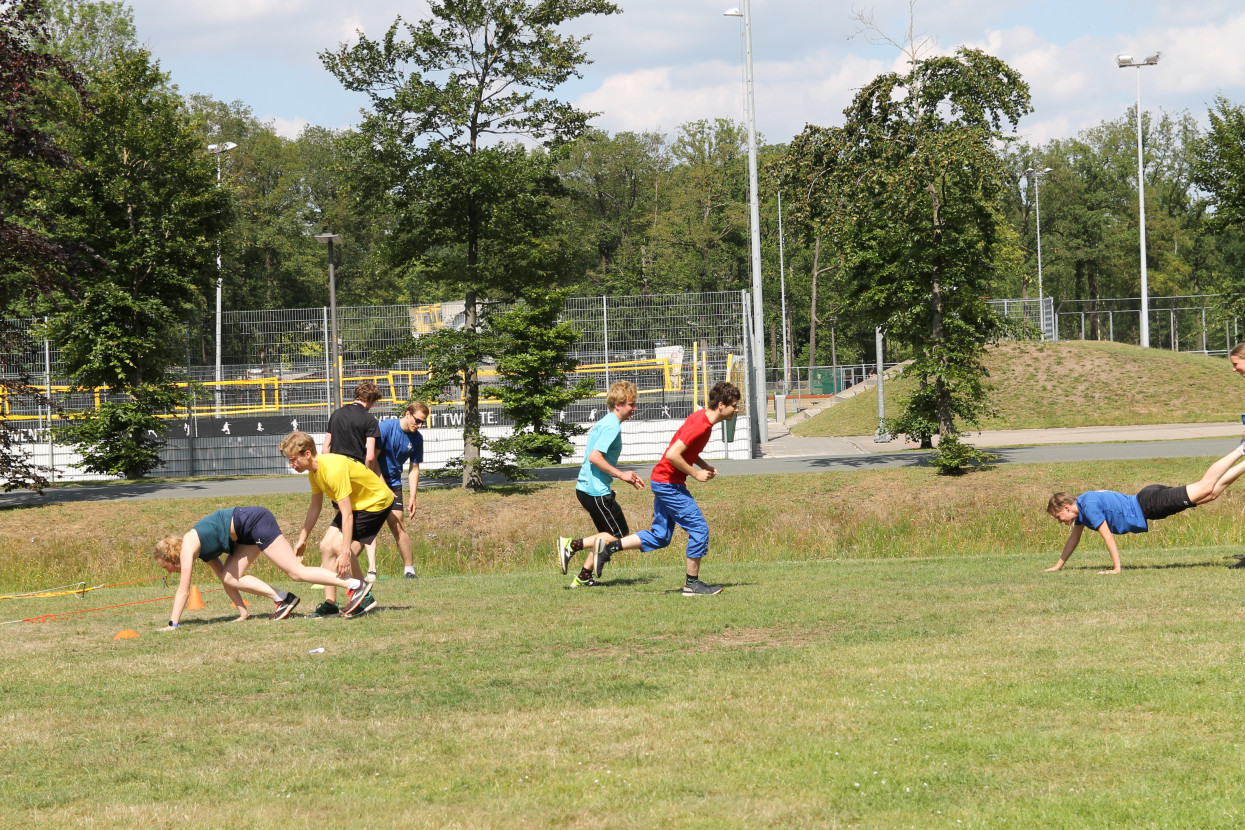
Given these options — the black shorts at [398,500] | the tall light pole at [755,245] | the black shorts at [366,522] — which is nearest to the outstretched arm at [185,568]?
the black shorts at [366,522]

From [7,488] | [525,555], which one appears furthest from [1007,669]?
[7,488]

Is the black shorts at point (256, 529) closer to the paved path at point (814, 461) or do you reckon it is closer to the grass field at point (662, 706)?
the grass field at point (662, 706)

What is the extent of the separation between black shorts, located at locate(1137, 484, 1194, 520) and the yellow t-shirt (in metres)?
Result: 7.02

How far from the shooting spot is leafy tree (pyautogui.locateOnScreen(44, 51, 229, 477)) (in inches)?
954

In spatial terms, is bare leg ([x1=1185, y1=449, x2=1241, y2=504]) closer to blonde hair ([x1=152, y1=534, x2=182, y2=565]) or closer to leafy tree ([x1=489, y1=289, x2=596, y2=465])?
blonde hair ([x1=152, y1=534, x2=182, y2=565])

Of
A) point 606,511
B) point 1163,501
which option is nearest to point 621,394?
point 606,511

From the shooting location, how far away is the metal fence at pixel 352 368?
2542cm

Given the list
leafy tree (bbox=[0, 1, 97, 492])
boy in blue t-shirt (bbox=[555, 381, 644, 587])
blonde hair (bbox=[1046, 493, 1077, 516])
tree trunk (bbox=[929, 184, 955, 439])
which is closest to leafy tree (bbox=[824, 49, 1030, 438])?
tree trunk (bbox=[929, 184, 955, 439])

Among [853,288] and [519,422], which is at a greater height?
[853,288]

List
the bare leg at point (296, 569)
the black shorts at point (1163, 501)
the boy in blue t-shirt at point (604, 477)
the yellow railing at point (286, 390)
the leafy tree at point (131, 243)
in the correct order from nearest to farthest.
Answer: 1. the bare leg at point (296, 569)
2. the boy in blue t-shirt at point (604, 477)
3. the black shorts at point (1163, 501)
4. the leafy tree at point (131, 243)
5. the yellow railing at point (286, 390)

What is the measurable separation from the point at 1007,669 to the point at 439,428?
2082 centimetres

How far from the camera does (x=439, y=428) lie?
26172 mm

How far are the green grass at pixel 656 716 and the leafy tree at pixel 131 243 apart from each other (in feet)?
53.5

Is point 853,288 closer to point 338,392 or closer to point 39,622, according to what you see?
point 338,392
